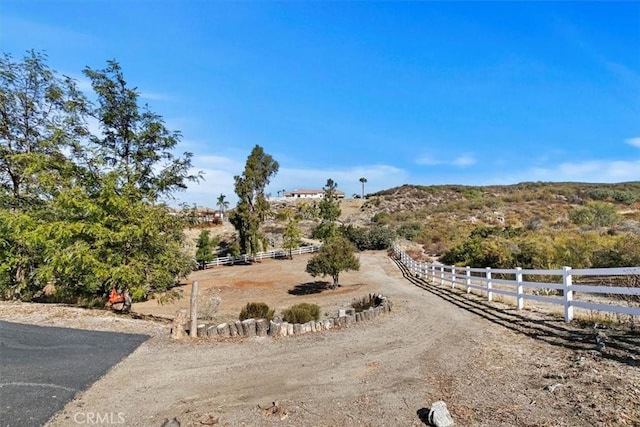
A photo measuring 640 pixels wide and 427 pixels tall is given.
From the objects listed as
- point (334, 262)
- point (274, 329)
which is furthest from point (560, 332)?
point (334, 262)

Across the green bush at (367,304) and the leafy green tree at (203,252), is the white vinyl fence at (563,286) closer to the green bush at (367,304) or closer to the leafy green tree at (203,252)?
the green bush at (367,304)

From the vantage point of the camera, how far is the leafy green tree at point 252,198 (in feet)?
128

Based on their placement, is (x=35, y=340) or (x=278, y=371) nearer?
(x=278, y=371)

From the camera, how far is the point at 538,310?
1041 cm

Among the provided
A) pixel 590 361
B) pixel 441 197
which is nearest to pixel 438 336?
pixel 590 361

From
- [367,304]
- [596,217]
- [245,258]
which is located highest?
[596,217]

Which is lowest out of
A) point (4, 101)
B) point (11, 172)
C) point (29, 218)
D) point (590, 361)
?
point (590, 361)

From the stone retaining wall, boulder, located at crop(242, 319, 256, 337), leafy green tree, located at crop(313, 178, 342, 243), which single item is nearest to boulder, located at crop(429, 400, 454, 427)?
the stone retaining wall

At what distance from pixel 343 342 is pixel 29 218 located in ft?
32.1

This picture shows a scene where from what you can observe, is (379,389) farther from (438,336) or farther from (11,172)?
(11,172)

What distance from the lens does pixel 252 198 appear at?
130ft

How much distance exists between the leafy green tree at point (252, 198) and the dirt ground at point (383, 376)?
2934cm

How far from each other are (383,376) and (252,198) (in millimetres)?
35090

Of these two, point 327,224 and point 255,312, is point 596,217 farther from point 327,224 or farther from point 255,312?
point 255,312
